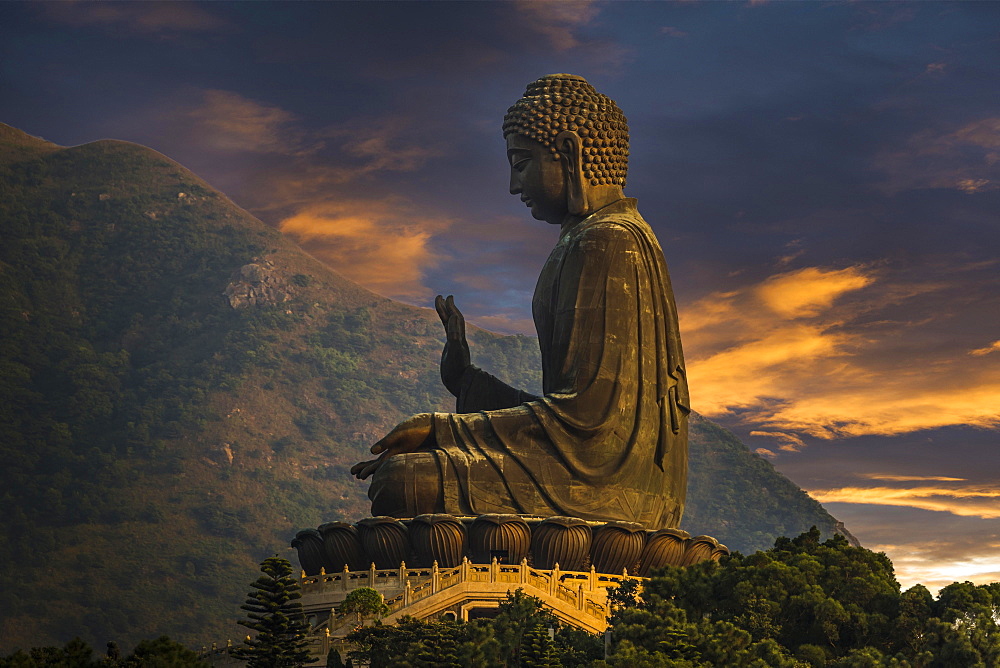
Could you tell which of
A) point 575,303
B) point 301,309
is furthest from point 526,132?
point 301,309

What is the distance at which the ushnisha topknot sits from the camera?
1912 centimetres

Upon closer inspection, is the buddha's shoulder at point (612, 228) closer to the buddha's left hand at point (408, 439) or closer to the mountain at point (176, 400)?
the buddha's left hand at point (408, 439)

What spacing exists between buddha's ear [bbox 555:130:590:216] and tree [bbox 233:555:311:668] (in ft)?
19.5

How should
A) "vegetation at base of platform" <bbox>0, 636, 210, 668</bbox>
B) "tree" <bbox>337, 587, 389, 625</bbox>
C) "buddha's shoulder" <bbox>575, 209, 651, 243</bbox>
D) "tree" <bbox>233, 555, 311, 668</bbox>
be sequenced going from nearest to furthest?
"vegetation at base of platform" <bbox>0, 636, 210, 668</bbox>, "tree" <bbox>233, 555, 311, 668</bbox>, "tree" <bbox>337, 587, 389, 625</bbox>, "buddha's shoulder" <bbox>575, 209, 651, 243</bbox>

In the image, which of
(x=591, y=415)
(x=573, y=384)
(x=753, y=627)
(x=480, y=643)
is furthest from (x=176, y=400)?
(x=753, y=627)

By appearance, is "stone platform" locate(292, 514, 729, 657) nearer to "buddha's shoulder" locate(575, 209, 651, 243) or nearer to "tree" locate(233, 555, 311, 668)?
"tree" locate(233, 555, 311, 668)

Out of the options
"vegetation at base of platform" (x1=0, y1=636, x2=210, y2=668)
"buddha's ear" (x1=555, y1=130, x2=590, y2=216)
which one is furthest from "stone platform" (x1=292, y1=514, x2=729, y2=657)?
"buddha's ear" (x1=555, y1=130, x2=590, y2=216)

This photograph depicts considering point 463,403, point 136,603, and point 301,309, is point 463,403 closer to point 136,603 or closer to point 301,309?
point 136,603

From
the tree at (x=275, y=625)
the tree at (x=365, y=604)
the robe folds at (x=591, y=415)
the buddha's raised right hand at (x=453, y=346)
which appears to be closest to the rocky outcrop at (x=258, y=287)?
the buddha's raised right hand at (x=453, y=346)

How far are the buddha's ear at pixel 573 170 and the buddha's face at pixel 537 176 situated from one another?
60 millimetres

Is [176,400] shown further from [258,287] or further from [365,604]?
[365,604]

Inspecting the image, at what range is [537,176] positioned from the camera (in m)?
19.2

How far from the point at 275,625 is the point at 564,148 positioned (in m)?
6.87

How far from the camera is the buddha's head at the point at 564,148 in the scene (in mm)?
19141
